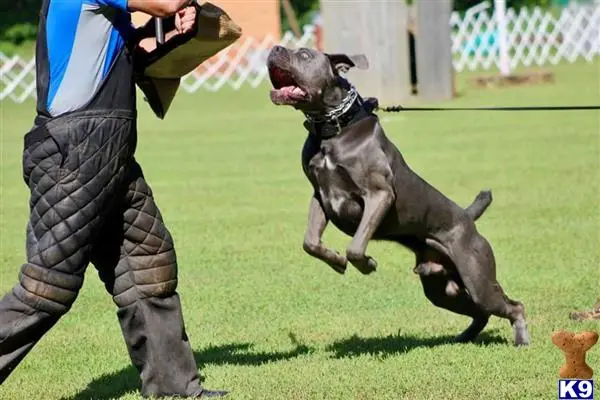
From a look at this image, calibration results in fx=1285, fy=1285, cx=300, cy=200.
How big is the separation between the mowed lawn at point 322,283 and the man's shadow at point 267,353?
1cm

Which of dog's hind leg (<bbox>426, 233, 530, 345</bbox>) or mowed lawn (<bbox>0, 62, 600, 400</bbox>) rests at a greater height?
dog's hind leg (<bbox>426, 233, 530, 345</bbox>)

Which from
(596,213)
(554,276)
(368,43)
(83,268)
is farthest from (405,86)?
(83,268)

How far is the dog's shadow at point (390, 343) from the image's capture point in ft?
23.0

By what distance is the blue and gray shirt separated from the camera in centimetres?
539

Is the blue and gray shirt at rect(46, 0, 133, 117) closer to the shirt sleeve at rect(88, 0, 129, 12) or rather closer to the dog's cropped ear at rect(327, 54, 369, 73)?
the shirt sleeve at rect(88, 0, 129, 12)

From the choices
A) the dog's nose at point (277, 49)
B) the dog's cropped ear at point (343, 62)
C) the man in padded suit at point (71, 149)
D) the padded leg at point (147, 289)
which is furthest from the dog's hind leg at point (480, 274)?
the man in padded suit at point (71, 149)

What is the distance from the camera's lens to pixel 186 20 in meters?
5.86

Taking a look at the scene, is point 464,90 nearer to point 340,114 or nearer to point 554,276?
point 554,276

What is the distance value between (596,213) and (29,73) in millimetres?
19064

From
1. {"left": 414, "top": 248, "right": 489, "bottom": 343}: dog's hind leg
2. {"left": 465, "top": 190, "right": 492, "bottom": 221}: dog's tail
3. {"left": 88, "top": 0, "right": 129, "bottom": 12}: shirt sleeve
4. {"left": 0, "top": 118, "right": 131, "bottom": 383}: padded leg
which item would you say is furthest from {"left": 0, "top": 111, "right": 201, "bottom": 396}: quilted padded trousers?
{"left": 465, "top": 190, "right": 492, "bottom": 221}: dog's tail

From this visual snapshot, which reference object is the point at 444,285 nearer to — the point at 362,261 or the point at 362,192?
the point at 362,261

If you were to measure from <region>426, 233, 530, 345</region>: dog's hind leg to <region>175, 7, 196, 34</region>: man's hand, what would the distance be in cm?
190

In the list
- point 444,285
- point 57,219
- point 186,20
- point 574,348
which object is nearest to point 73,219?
point 57,219

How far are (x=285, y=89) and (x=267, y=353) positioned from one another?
1534 millimetres
